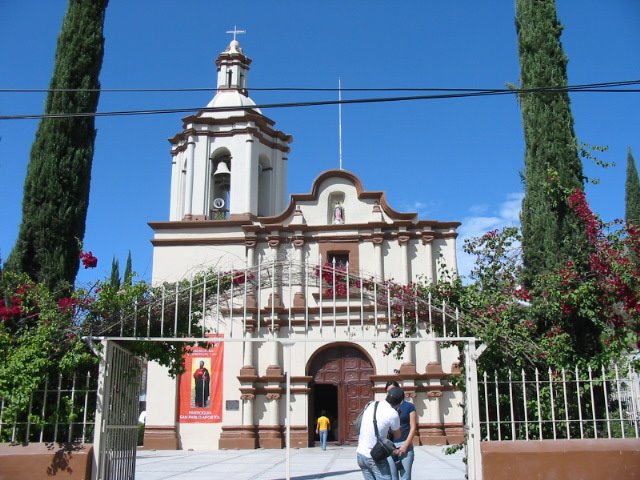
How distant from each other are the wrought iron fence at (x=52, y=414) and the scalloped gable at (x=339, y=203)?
14.0 meters

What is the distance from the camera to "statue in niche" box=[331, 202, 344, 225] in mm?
23248

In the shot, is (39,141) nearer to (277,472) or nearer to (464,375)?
(277,472)

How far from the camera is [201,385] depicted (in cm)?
2159

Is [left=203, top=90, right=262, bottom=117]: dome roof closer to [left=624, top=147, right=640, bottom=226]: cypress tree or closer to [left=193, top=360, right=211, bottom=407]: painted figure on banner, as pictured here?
[left=193, top=360, right=211, bottom=407]: painted figure on banner

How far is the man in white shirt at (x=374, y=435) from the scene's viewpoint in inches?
283

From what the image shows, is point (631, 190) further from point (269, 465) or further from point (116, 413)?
point (116, 413)

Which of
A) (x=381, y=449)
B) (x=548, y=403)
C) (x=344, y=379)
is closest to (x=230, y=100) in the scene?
(x=344, y=379)

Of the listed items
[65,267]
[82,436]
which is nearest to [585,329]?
[82,436]

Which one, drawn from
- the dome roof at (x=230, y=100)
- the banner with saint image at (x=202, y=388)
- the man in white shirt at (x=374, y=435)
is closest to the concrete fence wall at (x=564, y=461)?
the man in white shirt at (x=374, y=435)

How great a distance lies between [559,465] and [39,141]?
34.2ft

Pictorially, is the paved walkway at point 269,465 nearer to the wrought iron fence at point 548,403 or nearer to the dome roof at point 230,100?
the wrought iron fence at point 548,403

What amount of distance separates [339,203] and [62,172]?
12.2 metres

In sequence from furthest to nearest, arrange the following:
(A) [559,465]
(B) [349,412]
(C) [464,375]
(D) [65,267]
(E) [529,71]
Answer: (B) [349,412], (E) [529,71], (D) [65,267], (C) [464,375], (A) [559,465]

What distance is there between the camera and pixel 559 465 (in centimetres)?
889
